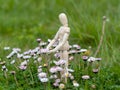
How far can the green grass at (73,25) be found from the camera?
435 cm

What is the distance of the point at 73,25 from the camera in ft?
17.6

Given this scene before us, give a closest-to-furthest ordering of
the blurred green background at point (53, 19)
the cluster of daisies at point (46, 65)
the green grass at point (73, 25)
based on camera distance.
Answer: the cluster of daisies at point (46, 65) < the green grass at point (73, 25) < the blurred green background at point (53, 19)

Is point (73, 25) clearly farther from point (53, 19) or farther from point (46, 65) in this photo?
point (46, 65)

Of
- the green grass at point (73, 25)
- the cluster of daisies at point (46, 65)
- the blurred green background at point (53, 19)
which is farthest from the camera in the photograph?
the blurred green background at point (53, 19)

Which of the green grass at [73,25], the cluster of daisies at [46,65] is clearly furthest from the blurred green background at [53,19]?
the cluster of daisies at [46,65]

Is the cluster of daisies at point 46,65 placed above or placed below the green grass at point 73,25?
below

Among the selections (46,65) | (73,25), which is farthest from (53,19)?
(46,65)

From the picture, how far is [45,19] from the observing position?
664 cm

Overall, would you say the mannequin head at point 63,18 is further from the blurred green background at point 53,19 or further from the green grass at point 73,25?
the blurred green background at point 53,19

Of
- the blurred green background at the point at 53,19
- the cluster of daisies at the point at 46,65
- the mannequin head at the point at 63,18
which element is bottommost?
the cluster of daisies at the point at 46,65

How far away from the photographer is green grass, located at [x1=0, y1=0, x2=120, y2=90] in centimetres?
435

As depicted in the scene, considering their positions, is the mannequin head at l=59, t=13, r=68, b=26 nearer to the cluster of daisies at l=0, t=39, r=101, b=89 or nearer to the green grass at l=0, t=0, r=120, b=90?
the cluster of daisies at l=0, t=39, r=101, b=89

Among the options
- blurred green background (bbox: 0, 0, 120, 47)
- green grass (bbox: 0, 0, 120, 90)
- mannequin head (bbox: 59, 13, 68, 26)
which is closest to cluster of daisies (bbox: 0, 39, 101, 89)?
green grass (bbox: 0, 0, 120, 90)

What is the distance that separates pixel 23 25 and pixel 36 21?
9.5 inches
